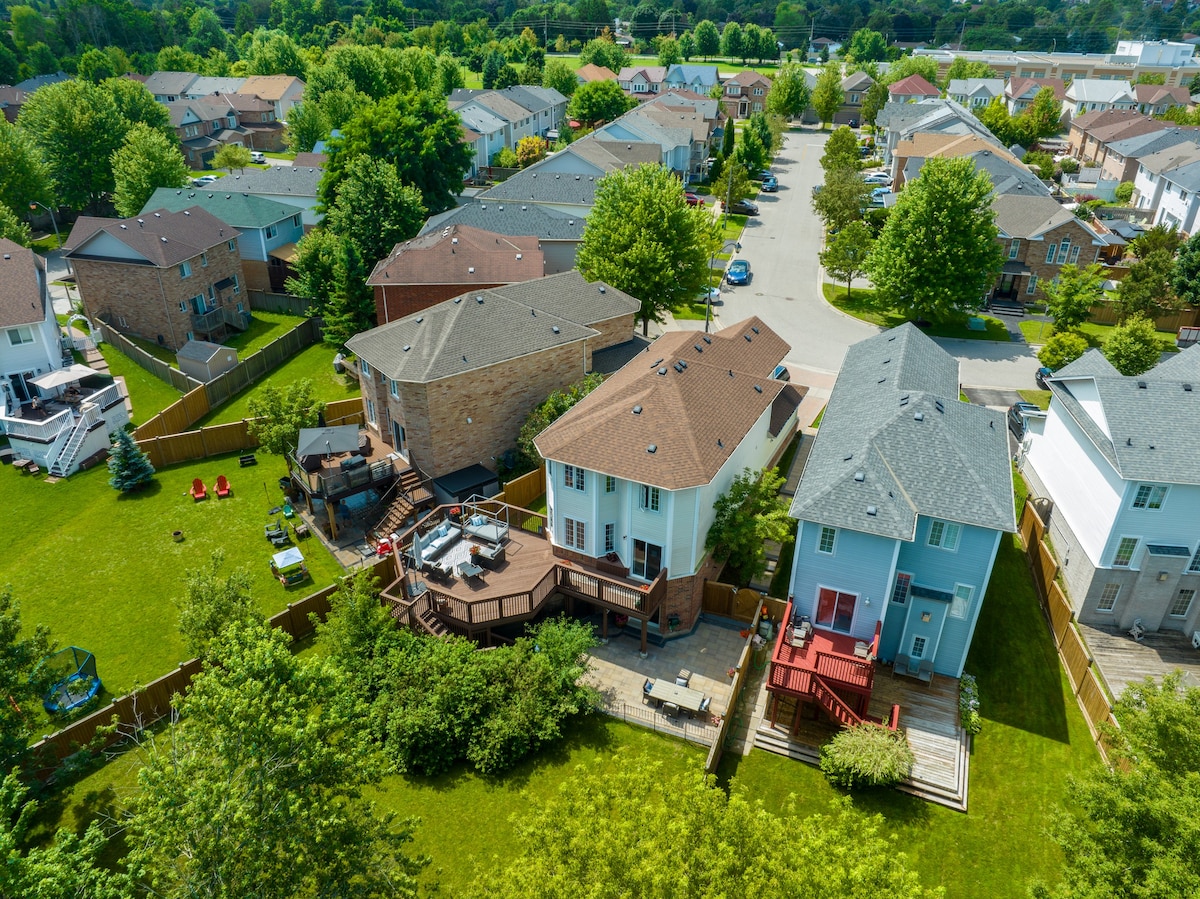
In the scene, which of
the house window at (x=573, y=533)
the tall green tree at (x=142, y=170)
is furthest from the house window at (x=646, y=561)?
the tall green tree at (x=142, y=170)

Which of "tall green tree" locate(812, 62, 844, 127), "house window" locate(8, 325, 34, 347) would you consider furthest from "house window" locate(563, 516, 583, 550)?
"tall green tree" locate(812, 62, 844, 127)

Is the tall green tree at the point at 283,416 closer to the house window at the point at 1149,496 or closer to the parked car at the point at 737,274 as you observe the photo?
the house window at the point at 1149,496

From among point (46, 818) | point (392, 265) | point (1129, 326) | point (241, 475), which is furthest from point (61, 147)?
point (1129, 326)

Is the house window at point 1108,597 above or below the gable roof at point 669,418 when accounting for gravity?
below

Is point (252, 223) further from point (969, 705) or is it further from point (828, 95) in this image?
point (828, 95)

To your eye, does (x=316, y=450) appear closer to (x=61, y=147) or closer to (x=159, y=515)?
(x=159, y=515)

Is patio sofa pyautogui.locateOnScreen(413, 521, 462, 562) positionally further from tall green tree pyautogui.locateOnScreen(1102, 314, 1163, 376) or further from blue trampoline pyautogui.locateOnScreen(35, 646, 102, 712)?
tall green tree pyautogui.locateOnScreen(1102, 314, 1163, 376)
